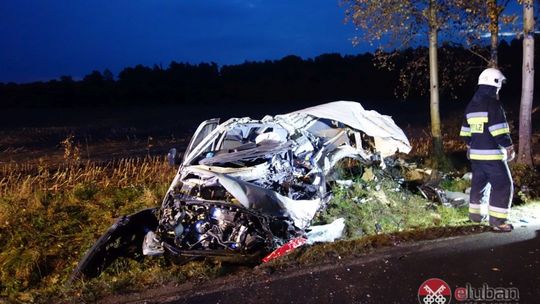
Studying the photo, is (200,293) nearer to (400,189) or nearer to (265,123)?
(265,123)

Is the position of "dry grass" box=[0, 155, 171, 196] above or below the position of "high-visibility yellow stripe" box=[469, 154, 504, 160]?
below

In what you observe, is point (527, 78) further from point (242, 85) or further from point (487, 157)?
point (242, 85)

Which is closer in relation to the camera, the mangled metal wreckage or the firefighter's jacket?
the mangled metal wreckage

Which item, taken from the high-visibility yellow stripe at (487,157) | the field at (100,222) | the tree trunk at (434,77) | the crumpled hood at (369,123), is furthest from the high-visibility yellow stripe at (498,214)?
the tree trunk at (434,77)

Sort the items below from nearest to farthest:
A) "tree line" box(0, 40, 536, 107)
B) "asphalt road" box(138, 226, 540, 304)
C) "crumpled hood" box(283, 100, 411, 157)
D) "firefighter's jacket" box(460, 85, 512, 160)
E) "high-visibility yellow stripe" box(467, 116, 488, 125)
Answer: "asphalt road" box(138, 226, 540, 304)
"firefighter's jacket" box(460, 85, 512, 160)
"high-visibility yellow stripe" box(467, 116, 488, 125)
"crumpled hood" box(283, 100, 411, 157)
"tree line" box(0, 40, 536, 107)

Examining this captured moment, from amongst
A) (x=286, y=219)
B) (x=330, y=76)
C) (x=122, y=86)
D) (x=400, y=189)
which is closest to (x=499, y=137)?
(x=400, y=189)

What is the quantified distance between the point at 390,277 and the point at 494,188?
1.99 meters

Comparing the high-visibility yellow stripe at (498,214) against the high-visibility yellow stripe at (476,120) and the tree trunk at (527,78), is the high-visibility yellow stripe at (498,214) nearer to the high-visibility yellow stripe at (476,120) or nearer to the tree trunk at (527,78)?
the high-visibility yellow stripe at (476,120)

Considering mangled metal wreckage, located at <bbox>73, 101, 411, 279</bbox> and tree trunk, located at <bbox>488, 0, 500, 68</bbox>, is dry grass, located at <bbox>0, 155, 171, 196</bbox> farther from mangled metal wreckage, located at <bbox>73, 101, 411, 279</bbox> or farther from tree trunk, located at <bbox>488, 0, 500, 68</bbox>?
tree trunk, located at <bbox>488, 0, 500, 68</bbox>

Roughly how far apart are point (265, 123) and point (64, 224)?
2.76 m

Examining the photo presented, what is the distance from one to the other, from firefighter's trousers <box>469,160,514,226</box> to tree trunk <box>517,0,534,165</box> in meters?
3.20

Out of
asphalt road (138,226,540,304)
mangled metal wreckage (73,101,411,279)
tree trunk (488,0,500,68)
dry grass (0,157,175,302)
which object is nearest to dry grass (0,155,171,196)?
dry grass (0,157,175,302)

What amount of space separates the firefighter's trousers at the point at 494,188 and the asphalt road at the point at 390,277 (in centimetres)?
48

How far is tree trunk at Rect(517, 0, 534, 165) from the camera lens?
322 inches
